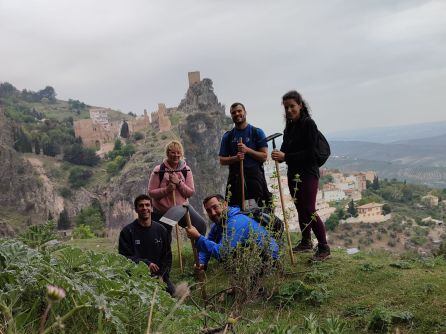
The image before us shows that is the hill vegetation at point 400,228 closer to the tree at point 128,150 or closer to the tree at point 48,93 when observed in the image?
the tree at point 128,150

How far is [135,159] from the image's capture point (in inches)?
3430

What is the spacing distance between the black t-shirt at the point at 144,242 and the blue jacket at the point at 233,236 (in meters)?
0.69

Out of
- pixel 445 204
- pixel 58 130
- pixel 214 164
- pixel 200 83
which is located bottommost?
pixel 445 204

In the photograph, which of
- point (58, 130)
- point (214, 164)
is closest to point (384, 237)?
point (214, 164)

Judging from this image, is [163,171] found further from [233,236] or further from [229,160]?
[233,236]

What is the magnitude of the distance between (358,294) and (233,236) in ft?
5.80

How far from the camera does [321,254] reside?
568 cm

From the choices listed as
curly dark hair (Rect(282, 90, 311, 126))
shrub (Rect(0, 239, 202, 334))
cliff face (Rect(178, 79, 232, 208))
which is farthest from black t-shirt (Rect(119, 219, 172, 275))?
cliff face (Rect(178, 79, 232, 208))

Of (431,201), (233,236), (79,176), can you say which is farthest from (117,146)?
(233,236)

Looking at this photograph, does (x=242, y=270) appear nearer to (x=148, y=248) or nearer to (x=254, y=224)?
(x=254, y=224)

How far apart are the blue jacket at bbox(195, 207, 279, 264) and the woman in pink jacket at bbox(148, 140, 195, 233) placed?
1.28 metres

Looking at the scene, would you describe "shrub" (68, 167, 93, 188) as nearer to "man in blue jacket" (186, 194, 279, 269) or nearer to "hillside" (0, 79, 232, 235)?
"hillside" (0, 79, 232, 235)

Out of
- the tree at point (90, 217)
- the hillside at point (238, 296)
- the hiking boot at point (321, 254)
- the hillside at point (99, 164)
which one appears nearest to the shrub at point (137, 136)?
the hillside at point (99, 164)

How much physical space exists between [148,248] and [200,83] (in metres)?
95.6
